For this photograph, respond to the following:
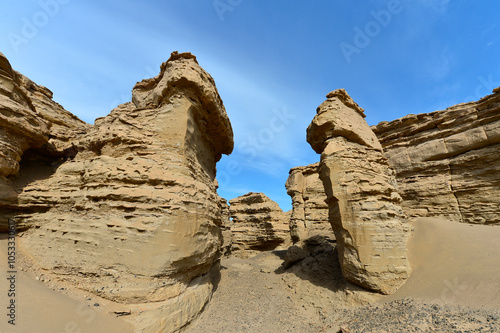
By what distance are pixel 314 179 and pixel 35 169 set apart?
18.4 meters

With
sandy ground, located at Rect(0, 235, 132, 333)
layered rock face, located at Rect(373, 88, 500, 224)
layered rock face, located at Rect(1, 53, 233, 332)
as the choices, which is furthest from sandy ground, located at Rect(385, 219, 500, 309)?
sandy ground, located at Rect(0, 235, 132, 333)

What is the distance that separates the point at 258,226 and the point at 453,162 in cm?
1700

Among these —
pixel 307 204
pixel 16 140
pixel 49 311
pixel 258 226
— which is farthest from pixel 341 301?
pixel 258 226

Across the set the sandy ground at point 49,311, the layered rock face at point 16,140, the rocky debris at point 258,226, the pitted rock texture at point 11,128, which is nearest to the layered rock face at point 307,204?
the rocky debris at point 258,226

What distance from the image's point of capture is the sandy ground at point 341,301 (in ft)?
12.1

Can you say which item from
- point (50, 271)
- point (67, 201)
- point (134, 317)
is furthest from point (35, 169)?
point (134, 317)

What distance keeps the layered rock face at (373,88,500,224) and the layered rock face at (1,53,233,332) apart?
42.7ft

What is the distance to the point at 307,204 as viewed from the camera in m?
18.4

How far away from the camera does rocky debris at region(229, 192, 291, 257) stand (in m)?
21.6

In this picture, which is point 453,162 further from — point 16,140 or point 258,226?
point 16,140

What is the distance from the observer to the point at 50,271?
4.57m

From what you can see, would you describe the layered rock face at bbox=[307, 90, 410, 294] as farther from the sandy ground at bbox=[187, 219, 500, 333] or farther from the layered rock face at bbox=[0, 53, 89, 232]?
the layered rock face at bbox=[0, 53, 89, 232]

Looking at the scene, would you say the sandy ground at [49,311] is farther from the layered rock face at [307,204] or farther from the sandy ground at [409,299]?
the layered rock face at [307,204]

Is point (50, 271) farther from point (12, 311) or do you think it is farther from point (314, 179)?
point (314, 179)
